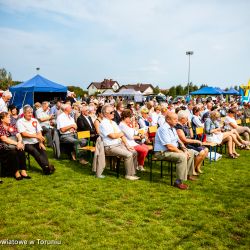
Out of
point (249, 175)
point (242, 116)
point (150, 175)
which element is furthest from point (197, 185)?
point (242, 116)

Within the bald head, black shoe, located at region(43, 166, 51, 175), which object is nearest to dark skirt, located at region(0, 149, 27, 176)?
black shoe, located at region(43, 166, 51, 175)

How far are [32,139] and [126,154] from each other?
2307mm

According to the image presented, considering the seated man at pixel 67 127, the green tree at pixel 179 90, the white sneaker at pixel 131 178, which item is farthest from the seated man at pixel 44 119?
the green tree at pixel 179 90

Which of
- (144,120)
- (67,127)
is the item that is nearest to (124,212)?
(67,127)

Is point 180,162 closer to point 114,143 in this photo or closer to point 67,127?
point 114,143

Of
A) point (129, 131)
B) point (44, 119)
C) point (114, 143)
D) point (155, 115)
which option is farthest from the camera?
point (155, 115)

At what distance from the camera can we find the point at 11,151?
20.4 feet

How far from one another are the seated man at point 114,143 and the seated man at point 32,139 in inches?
52.9

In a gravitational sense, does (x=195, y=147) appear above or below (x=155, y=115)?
below

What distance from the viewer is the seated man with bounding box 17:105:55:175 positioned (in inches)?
260

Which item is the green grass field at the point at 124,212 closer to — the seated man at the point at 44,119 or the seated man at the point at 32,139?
the seated man at the point at 32,139

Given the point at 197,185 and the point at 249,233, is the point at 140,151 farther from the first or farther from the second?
the point at 249,233

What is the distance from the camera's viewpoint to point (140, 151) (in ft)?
23.5

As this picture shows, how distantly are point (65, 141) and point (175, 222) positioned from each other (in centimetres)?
455
